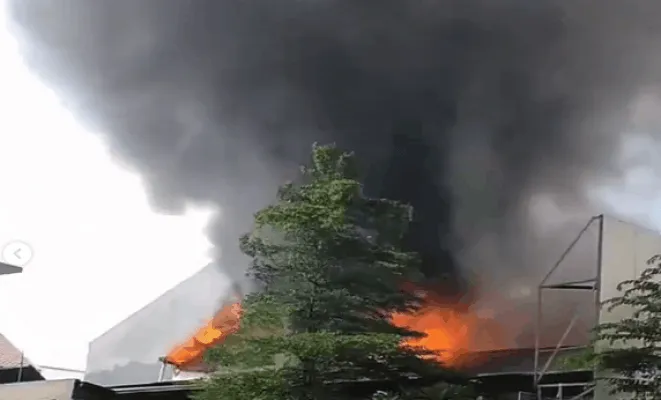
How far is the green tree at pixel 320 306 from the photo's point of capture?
5.99 metres

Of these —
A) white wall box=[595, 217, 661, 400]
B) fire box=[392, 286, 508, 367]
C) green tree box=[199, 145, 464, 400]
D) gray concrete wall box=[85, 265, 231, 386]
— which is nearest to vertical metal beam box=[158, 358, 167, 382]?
gray concrete wall box=[85, 265, 231, 386]

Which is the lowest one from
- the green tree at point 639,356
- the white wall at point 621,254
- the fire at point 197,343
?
the green tree at point 639,356

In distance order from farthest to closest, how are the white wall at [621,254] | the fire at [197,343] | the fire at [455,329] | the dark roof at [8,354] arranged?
the dark roof at [8,354] → the fire at [197,343] → the fire at [455,329] → the white wall at [621,254]

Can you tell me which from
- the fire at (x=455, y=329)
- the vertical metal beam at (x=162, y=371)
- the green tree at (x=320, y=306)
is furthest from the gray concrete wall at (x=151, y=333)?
the green tree at (x=320, y=306)

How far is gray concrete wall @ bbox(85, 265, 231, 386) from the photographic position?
13.4 metres

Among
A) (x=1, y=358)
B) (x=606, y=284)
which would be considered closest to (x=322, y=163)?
(x=606, y=284)

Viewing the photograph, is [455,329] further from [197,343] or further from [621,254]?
[197,343]

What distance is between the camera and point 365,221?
7.14m

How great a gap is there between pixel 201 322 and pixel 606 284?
7818mm

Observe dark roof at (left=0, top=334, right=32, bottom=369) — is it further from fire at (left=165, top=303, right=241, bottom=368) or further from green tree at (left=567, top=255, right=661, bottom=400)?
green tree at (left=567, top=255, right=661, bottom=400)

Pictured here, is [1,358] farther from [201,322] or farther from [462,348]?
[462,348]

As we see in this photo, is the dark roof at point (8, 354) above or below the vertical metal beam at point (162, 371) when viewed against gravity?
above

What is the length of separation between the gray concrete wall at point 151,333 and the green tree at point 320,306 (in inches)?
260

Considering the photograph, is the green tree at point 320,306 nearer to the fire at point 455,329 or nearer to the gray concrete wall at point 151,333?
the fire at point 455,329
